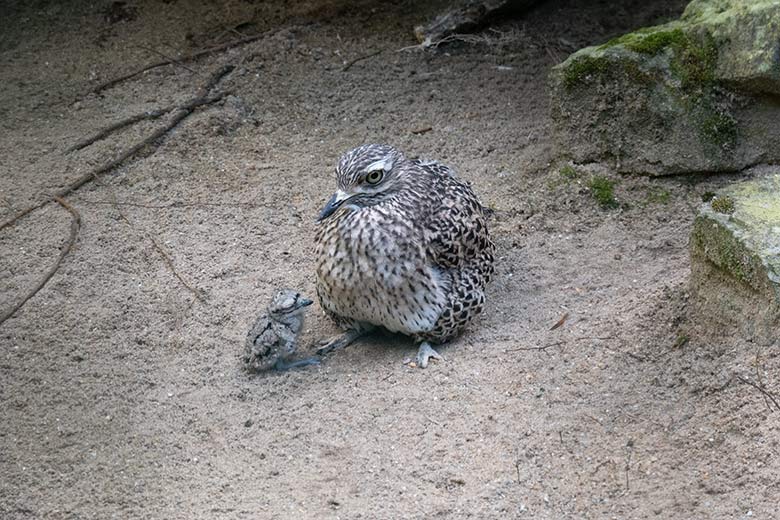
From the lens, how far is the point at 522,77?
8.05m

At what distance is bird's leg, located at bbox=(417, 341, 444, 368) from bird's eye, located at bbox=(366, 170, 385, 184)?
0.89 metres

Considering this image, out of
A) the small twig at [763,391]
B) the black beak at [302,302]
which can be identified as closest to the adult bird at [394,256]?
the black beak at [302,302]

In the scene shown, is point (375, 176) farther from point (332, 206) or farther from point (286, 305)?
point (286, 305)

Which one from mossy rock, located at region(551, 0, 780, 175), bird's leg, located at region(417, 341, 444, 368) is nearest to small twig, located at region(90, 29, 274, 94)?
mossy rock, located at region(551, 0, 780, 175)

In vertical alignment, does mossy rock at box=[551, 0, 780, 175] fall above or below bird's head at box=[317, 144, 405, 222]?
below

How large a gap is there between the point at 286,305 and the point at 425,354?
764 mm

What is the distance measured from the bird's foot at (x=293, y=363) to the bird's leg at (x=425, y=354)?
21.5 inches

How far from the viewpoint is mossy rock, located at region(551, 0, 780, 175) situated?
6.52 m

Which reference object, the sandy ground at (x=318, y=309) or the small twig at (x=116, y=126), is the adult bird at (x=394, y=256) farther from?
the small twig at (x=116, y=126)

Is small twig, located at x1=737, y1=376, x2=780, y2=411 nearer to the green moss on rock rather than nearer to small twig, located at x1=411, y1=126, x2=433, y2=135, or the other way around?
the green moss on rock

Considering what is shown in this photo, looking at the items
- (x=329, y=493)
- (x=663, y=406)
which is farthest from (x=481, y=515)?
(x=663, y=406)

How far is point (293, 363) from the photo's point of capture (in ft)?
18.8

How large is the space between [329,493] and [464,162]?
3.21 meters

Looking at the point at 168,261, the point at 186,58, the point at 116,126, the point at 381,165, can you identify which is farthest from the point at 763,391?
the point at 186,58
